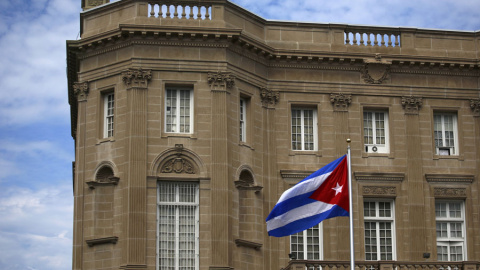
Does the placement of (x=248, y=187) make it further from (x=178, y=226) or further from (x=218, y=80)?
(x=218, y=80)

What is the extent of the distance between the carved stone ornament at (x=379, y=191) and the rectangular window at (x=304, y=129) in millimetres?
2934

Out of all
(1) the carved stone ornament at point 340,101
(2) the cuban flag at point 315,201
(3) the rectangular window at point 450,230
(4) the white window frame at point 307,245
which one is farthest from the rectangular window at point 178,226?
(3) the rectangular window at point 450,230

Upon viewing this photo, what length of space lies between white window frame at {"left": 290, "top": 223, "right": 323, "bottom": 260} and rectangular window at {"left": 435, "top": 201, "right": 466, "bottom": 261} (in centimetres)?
529

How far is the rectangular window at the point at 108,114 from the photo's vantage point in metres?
42.3

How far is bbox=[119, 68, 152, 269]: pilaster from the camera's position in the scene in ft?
129

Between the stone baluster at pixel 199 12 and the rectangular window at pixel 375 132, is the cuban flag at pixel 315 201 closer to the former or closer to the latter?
the rectangular window at pixel 375 132

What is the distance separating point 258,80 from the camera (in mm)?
43656

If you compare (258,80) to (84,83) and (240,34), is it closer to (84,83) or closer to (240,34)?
(240,34)

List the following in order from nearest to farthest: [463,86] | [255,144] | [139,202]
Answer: [139,202] → [255,144] → [463,86]

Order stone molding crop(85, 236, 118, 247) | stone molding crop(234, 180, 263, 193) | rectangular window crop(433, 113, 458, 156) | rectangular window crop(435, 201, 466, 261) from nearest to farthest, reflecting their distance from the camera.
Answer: stone molding crop(85, 236, 118, 247) < stone molding crop(234, 180, 263, 193) < rectangular window crop(435, 201, 466, 261) < rectangular window crop(433, 113, 458, 156)

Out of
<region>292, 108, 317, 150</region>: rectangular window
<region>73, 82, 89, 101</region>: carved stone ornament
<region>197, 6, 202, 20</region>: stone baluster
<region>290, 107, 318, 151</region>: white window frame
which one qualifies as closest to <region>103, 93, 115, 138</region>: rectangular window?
<region>73, 82, 89, 101</region>: carved stone ornament

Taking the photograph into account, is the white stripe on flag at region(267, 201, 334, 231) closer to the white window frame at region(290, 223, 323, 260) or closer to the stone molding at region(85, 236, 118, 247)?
the stone molding at region(85, 236, 118, 247)

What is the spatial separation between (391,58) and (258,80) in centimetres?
621

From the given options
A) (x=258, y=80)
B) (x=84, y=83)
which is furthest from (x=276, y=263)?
(x=84, y=83)
